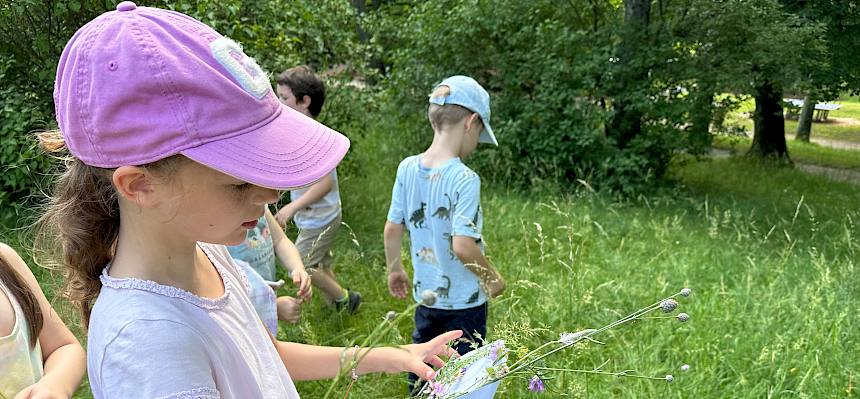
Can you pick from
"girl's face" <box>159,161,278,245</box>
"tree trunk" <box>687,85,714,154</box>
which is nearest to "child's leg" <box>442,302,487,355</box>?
"girl's face" <box>159,161,278,245</box>

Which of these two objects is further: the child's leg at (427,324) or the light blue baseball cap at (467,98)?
the child's leg at (427,324)

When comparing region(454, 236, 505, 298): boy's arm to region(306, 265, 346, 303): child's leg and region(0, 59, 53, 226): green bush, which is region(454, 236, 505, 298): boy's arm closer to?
region(306, 265, 346, 303): child's leg

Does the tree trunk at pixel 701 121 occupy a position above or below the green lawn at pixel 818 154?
above

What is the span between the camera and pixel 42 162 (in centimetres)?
434

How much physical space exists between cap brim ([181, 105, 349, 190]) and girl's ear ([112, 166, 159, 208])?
0.09 meters

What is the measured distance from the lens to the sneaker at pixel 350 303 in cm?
384

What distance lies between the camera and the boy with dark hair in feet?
11.6

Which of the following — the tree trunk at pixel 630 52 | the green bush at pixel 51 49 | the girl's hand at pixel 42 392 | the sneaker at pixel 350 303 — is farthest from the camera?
the tree trunk at pixel 630 52

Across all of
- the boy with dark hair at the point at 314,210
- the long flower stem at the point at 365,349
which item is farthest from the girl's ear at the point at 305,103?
the long flower stem at the point at 365,349

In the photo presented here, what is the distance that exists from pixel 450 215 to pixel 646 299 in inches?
74.3

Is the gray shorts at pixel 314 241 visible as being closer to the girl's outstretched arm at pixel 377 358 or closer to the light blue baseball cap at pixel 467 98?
the light blue baseball cap at pixel 467 98

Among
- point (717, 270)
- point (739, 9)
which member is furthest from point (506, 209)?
point (739, 9)

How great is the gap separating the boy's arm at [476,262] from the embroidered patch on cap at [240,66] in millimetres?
1532

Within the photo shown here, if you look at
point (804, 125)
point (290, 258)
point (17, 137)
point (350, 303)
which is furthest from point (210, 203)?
point (804, 125)
